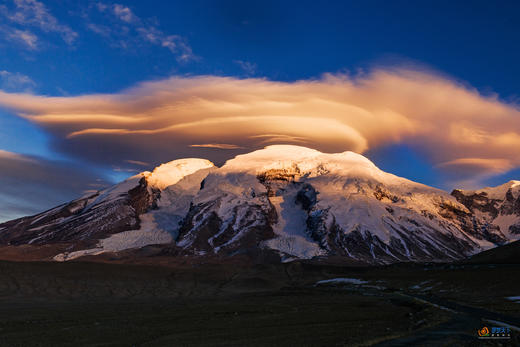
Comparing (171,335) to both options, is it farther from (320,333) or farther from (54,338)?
(320,333)

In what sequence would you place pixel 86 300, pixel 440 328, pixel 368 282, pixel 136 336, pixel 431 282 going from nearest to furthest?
pixel 440 328 → pixel 136 336 → pixel 86 300 → pixel 431 282 → pixel 368 282

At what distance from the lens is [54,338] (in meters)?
49.9

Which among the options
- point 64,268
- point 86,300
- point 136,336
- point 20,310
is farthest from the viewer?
point 64,268

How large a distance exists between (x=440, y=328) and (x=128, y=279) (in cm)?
11677

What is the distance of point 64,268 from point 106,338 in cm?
10267

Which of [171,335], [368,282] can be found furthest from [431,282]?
[171,335]

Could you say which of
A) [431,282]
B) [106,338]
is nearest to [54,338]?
[106,338]

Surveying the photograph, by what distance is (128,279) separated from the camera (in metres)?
146

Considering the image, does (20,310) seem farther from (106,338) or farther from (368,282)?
(368,282)

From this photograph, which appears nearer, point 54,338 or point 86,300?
point 54,338

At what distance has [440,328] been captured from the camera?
154ft

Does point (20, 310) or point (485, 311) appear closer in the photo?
point (485, 311)

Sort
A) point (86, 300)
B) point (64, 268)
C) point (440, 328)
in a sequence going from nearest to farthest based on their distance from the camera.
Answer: point (440, 328)
point (86, 300)
point (64, 268)

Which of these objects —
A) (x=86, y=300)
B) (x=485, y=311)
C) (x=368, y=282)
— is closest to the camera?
(x=485, y=311)
